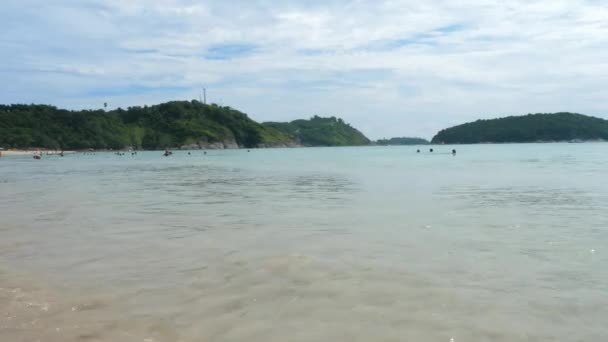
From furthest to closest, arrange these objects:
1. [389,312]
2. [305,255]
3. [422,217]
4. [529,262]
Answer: [422,217], [305,255], [529,262], [389,312]

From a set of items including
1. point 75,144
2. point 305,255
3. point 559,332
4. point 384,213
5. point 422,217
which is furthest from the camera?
point 75,144

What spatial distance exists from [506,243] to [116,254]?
8117 mm

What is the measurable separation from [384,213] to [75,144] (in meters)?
196

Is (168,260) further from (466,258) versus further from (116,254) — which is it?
(466,258)

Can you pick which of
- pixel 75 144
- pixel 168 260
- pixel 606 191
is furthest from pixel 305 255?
pixel 75 144

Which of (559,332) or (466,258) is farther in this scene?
(466,258)

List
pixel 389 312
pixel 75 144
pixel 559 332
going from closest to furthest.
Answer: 1. pixel 559 332
2. pixel 389 312
3. pixel 75 144

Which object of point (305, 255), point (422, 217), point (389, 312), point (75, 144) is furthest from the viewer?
point (75, 144)

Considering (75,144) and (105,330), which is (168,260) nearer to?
(105,330)

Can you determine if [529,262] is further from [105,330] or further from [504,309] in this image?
[105,330]

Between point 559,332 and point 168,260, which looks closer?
point 559,332

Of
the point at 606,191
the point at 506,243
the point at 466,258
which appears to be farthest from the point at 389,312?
the point at 606,191

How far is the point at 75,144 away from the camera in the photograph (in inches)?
7407

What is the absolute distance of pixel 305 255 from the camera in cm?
945
